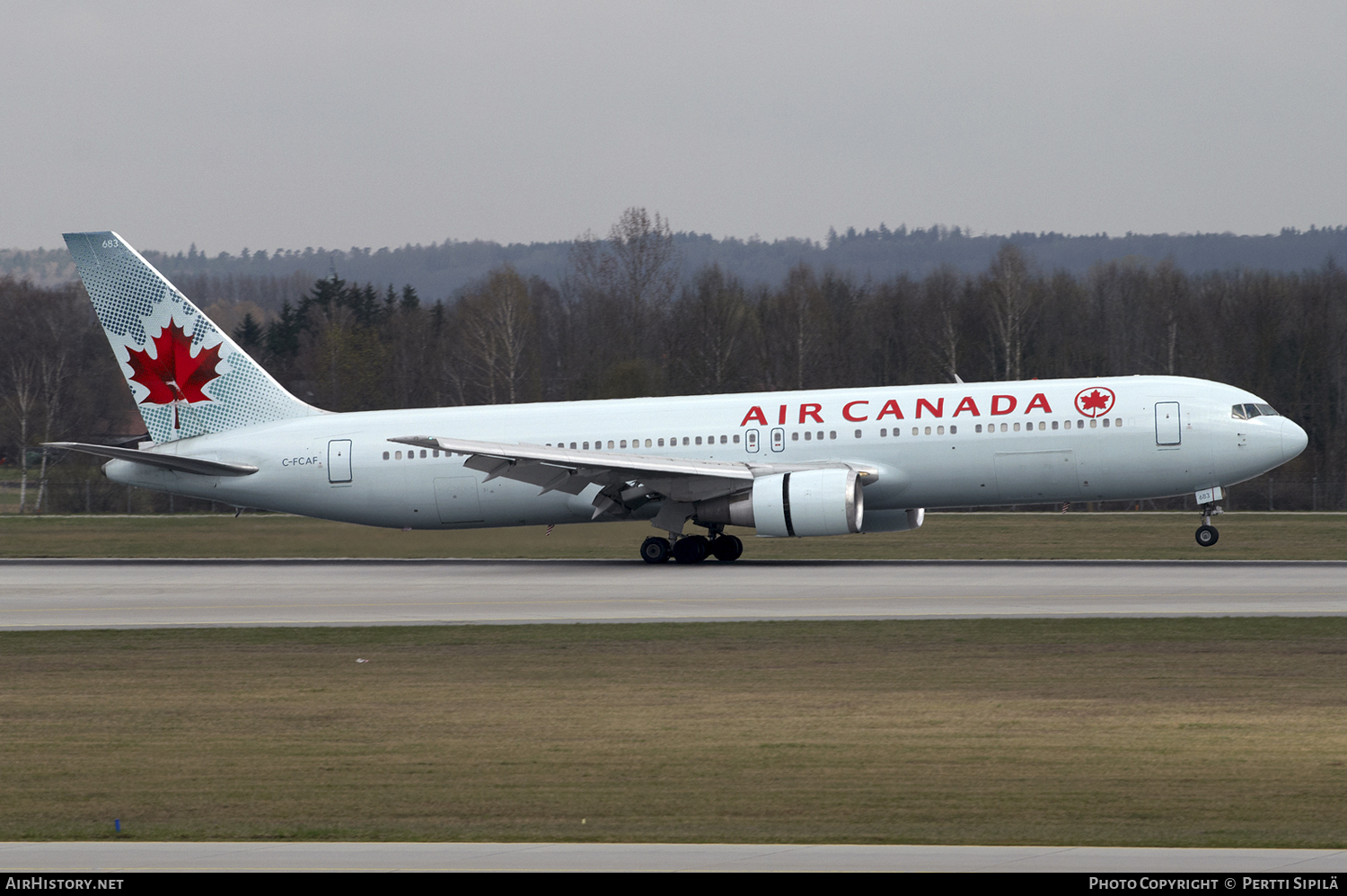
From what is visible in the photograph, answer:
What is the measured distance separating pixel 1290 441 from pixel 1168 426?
9.78ft

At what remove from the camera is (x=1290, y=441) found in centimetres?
3322

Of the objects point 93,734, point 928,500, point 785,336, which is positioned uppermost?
point 785,336

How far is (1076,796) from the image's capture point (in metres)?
11.6

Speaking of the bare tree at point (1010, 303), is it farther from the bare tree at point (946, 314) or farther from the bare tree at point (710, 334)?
the bare tree at point (710, 334)

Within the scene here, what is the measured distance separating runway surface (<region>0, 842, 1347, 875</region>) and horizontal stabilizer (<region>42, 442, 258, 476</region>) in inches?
1093

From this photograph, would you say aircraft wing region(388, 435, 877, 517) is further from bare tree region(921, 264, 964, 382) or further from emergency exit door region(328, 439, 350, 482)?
bare tree region(921, 264, 964, 382)

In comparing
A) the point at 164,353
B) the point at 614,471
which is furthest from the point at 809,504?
the point at 164,353

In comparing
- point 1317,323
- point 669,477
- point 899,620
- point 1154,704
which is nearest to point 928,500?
point 669,477

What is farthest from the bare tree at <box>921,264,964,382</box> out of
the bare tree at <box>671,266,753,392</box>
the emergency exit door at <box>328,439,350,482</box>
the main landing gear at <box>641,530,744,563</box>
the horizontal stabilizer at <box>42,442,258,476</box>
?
the horizontal stabilizer at <box>42,442,258,476</box>

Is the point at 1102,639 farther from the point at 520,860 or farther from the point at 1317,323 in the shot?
the point at 1317,323

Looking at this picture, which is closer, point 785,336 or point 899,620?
point 899,620

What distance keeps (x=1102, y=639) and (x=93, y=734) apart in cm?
1387

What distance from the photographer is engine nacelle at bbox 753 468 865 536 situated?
32.3 meters

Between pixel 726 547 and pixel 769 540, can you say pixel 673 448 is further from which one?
pixel 769 540
